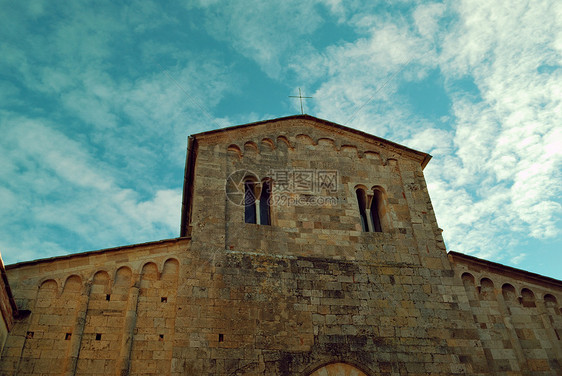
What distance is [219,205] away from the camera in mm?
11156

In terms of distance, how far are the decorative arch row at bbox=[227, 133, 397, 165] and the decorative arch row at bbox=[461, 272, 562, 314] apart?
3.90 m

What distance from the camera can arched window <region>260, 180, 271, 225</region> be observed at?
11.7m

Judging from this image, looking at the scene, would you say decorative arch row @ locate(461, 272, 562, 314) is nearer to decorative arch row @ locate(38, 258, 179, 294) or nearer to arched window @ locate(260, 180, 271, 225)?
arched window @ locate(260, 180, 271, 225)

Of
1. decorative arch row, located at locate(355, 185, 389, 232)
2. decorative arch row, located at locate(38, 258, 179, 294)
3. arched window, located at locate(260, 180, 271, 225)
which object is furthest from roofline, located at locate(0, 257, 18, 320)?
decorative arch row, located at locate(355, 185, 389, 232)

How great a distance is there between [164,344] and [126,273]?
Result: 173 cm

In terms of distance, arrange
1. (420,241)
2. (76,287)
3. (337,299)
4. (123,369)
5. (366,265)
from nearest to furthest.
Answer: (123,369) → (76,287) → (337,299) → (366,265) → (420,241)

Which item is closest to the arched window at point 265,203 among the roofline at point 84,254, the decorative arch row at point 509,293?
the roofline at point 84,254

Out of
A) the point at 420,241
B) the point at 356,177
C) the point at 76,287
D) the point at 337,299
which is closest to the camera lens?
the point at 76,287

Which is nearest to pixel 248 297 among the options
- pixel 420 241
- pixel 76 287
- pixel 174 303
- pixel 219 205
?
pixel 174 303

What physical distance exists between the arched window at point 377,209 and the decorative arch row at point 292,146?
3.41ft

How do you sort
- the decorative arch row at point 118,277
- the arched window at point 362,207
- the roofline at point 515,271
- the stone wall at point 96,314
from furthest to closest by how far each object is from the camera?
1. the arched window at point 362,207
2. the roofline at point 515,271
3. the decorative arch row at point 118,277
4. the stone wall at point 96,314

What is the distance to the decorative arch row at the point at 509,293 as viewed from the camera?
11.0 meters

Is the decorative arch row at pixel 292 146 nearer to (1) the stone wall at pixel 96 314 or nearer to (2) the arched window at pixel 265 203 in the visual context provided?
(2) the arched window at pixel 265 203

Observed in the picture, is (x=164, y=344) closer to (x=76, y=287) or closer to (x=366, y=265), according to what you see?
(x=76, y=287)
